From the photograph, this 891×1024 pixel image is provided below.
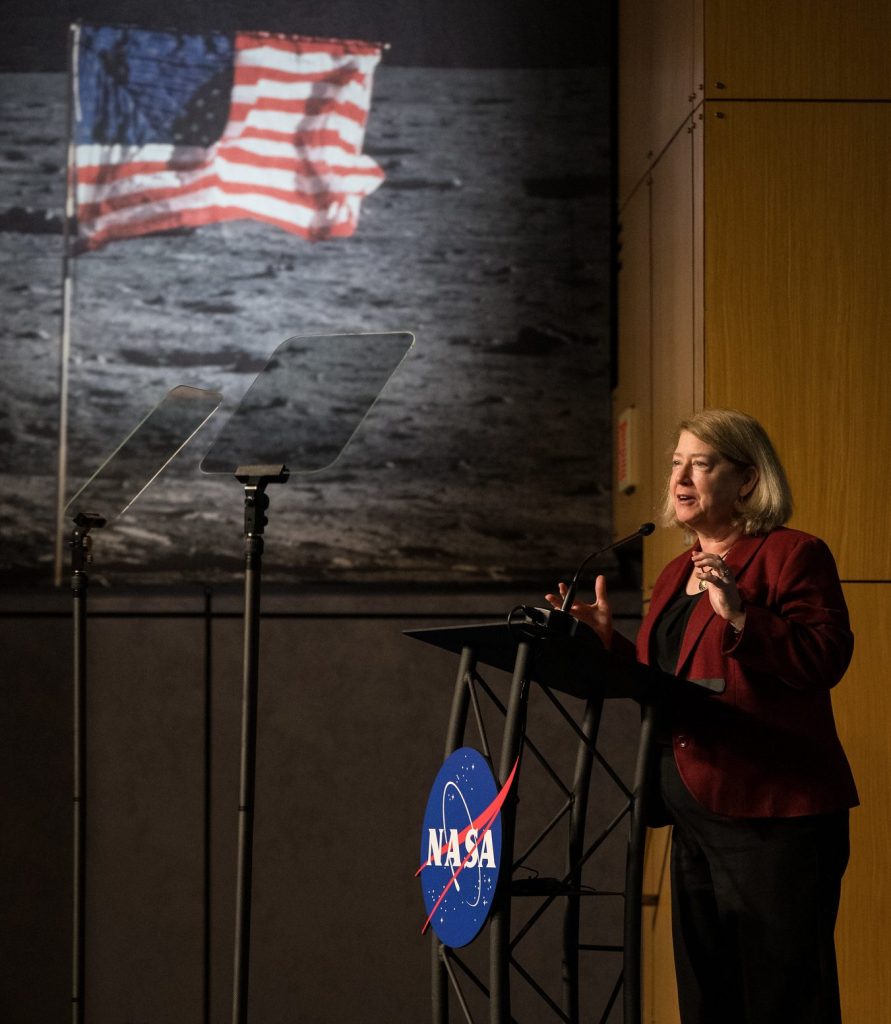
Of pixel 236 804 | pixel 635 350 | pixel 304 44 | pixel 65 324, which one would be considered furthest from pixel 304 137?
pixel 236 804

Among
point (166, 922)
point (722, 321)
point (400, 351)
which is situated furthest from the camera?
point (166, 922)

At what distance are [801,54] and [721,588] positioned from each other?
1.88 meters

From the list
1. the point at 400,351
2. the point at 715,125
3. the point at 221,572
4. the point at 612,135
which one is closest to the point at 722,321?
the point at 715,125

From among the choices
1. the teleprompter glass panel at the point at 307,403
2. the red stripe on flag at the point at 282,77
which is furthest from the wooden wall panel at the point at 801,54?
the red stripe on flag at the point at 282,77

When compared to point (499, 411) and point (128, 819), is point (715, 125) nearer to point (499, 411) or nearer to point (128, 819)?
point (499, 411)

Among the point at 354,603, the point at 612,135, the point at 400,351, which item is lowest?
the point at 354,603

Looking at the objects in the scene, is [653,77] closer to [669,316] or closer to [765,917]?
[669,316]

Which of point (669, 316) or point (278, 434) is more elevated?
point (669, 316)

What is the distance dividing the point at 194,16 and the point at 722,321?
219 centimetres

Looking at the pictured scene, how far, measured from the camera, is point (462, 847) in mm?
2252

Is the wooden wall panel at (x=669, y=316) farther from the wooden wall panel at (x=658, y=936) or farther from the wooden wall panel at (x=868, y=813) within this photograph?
the wooden wall panel at (x=658, y=936)

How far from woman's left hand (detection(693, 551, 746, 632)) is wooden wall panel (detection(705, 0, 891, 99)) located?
5.67 feet

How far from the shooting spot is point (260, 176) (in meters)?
4.28

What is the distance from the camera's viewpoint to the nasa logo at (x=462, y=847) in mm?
2156
